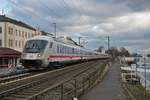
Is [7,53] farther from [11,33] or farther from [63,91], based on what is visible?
[63,91]

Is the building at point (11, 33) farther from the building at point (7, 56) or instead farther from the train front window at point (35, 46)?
the train front window at point (35, 46)

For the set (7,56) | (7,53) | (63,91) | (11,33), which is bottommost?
(63,91)

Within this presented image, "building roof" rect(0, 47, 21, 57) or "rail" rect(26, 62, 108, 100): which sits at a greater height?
"building roof" rect(0, 47, 21, 57)

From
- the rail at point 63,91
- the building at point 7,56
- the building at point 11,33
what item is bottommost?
the rail at point 63,91

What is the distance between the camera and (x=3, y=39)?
220 feet

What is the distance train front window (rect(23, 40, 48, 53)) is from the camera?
30659 millimetres

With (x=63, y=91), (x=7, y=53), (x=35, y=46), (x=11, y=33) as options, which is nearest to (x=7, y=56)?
(x=7, y=53)

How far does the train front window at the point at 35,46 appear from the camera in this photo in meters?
30.7

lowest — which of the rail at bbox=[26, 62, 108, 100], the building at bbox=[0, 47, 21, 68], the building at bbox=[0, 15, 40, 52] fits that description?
the rail at bbox=[26, 62, 108, 100]

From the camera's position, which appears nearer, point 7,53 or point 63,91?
point 63,91

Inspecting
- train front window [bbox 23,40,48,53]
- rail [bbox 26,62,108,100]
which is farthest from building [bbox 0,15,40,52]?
rail [bbox 26,62,108,100]

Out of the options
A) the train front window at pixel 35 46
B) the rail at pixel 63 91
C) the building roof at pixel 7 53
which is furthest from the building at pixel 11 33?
the rail at pixel 63 91

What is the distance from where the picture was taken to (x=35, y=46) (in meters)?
31.1

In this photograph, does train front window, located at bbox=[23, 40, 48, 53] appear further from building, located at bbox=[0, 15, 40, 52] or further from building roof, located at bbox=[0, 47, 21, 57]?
building, located at bbox=[0, 15, 40, 52]
